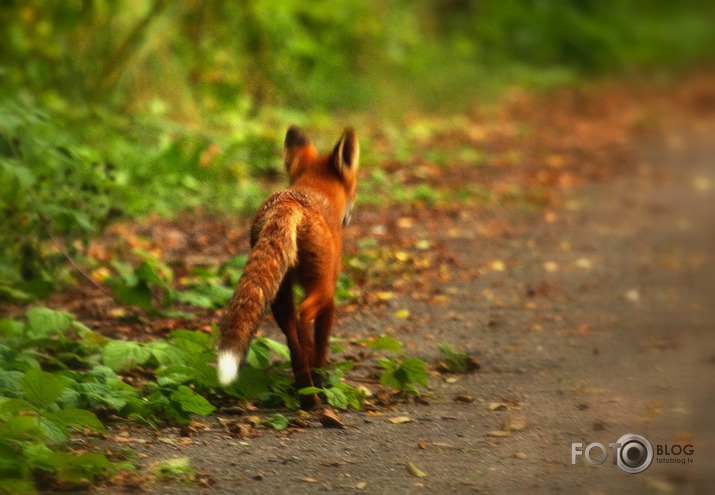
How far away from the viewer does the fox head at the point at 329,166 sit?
6.15 meters

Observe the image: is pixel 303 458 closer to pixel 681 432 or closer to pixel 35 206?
pixel 681 432

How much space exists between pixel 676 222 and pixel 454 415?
7724 millimetres

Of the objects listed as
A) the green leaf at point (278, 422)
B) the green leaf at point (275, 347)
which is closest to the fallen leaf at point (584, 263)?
the green leaf at point (275, 347)


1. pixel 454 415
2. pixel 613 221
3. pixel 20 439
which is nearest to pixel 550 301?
pixel 454 415

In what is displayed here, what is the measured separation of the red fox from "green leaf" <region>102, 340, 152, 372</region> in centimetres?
81

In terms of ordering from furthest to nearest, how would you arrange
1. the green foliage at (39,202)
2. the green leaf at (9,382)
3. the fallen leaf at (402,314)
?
the fallen leaf at (402,314) < the green foliage at (39,202) < the green leaf at (9,382)

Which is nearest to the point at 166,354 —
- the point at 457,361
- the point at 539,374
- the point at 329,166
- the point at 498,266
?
the point at 329,166

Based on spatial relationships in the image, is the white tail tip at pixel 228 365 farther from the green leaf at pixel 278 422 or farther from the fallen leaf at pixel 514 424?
the fallen leaf at pixel 514 424

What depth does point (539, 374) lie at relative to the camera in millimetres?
6668

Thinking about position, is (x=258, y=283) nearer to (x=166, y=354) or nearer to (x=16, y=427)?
(x=166, y=354)

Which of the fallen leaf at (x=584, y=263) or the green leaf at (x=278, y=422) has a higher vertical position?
the fallen leaf at (x=584, y=263)

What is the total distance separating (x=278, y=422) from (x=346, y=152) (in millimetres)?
1662

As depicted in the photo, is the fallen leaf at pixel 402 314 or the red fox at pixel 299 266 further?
the fallen leaf at pixel 402 314

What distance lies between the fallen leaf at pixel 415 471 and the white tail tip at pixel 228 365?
0.93 metres
